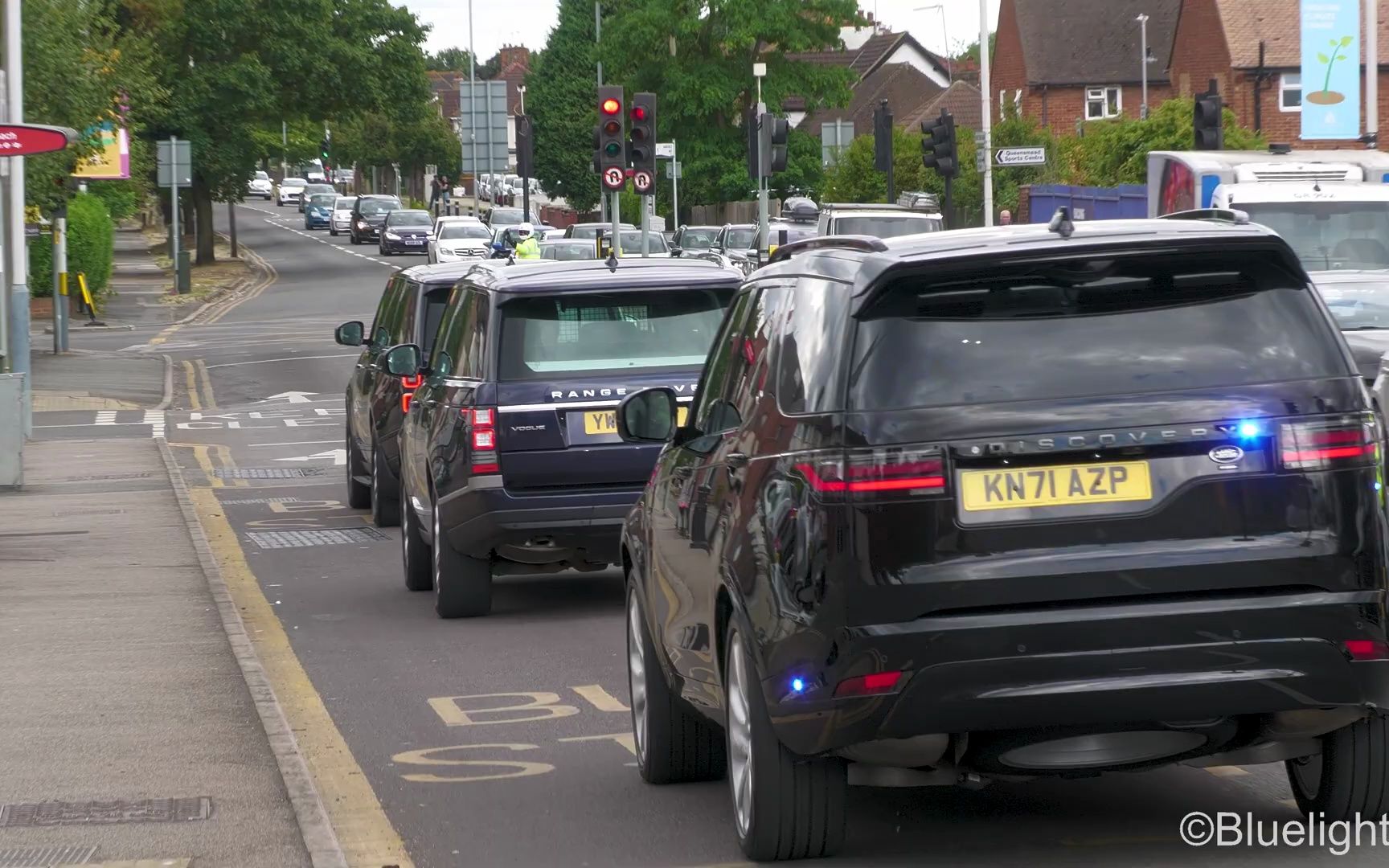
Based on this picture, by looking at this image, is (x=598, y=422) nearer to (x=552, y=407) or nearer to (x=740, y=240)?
(x=552, y=407)

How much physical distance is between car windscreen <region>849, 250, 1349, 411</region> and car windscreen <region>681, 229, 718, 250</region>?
134 ft

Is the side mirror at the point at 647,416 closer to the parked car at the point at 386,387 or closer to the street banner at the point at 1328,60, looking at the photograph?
the parked car at the point at 386,387

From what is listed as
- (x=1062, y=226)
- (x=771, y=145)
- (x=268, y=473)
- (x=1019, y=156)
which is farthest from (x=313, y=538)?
(x=1019, y=156)

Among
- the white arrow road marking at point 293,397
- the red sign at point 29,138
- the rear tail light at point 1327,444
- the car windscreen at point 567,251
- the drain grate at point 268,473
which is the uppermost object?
the red sign at point 29,138

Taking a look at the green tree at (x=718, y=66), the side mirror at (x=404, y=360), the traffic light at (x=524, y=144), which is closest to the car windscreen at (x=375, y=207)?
the green tree at (x=718, y=66)

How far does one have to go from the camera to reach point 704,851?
20.6 ft

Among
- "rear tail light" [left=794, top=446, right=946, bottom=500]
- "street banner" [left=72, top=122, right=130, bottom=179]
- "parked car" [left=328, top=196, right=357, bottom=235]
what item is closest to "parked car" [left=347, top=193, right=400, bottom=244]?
"parked car" [left=328, top=196, right=357, bottom=235]

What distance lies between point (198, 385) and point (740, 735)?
2939 centimetres

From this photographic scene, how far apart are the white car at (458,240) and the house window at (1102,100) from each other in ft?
110

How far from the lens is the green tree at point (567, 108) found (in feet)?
334

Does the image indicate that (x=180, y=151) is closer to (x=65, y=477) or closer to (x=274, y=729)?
(x=65, y=477)

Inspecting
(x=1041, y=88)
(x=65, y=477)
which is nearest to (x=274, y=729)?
(x=65, y=477)

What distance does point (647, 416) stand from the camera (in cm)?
709

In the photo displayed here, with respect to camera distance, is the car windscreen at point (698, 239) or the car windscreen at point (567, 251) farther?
the car windscreen at point (698, 239)
